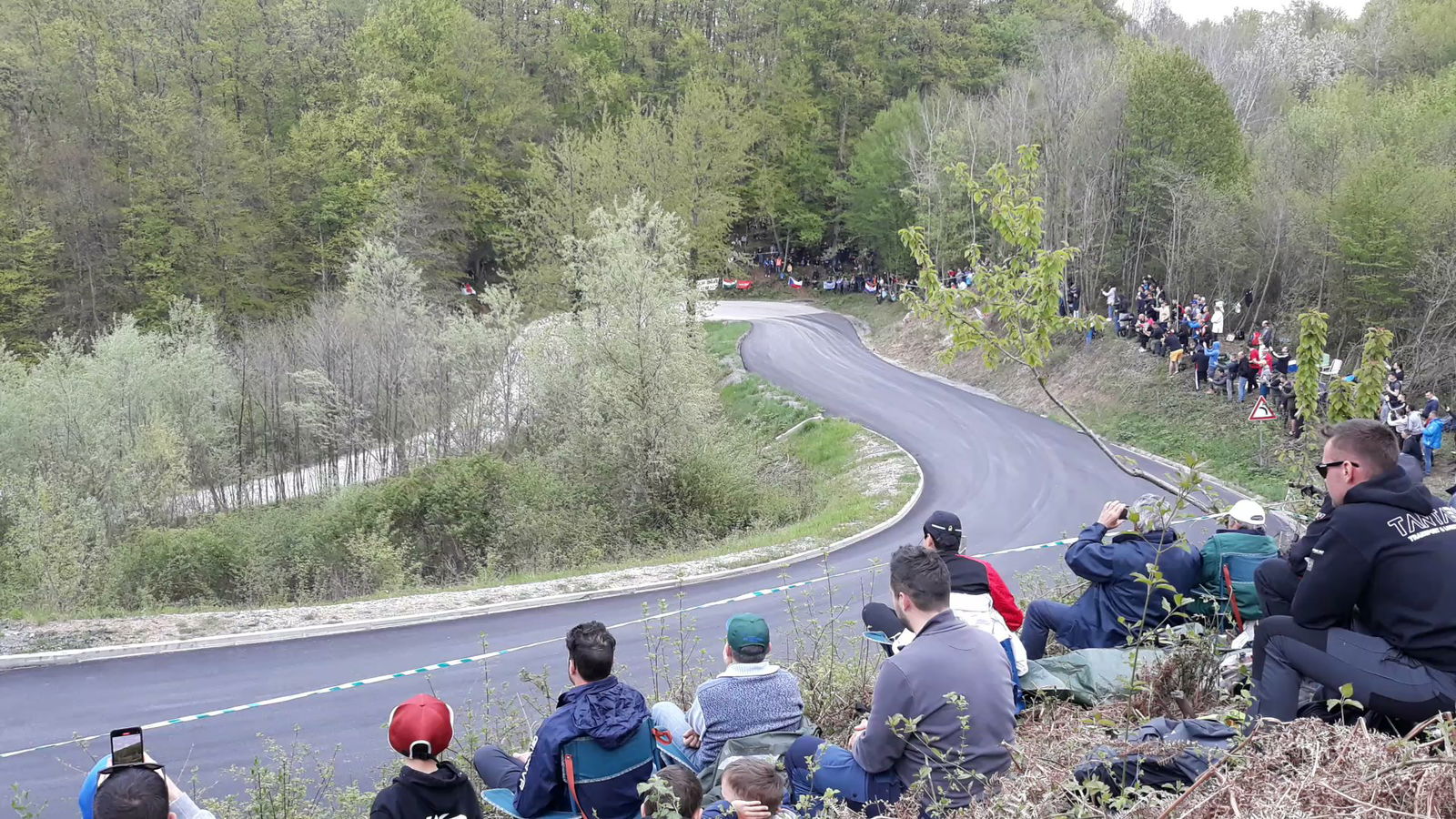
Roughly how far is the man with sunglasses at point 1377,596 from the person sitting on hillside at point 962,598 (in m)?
1.85

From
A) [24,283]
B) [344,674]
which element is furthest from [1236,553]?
[24,283]

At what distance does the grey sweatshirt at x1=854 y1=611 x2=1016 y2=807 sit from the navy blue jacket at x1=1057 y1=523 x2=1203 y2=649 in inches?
92.5

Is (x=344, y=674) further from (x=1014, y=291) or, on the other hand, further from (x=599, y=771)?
(x=1014, y=291)

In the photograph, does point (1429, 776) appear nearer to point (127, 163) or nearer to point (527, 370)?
point (527, 370)

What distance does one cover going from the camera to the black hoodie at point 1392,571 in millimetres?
4355

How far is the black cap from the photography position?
6.72 m

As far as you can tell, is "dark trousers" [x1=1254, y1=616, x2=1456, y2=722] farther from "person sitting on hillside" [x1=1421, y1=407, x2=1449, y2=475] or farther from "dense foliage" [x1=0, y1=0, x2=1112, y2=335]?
"dense foliage" [x1=0, y1=0, x2=1112, y2=335]

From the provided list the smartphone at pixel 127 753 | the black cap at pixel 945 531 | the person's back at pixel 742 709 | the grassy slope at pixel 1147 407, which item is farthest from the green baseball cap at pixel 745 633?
the grassy slope at pixel 1147 407

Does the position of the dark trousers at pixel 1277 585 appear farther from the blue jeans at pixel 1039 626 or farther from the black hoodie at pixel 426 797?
the black hoodie at pixel 426 797

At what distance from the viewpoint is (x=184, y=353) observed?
3662cm

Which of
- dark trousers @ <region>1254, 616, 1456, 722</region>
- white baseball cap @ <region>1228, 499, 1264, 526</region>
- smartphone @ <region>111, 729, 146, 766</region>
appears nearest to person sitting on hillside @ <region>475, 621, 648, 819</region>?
smartphone @ <region>111, 729, 146, 766</region>

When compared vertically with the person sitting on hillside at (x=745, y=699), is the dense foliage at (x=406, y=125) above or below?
above

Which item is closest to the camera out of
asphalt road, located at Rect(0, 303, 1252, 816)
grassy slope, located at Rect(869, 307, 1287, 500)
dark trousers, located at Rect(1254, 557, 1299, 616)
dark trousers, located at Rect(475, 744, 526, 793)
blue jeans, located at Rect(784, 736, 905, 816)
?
blue jeans, located at Rect(784, 736, 905, 816)

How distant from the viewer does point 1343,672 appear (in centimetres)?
450
